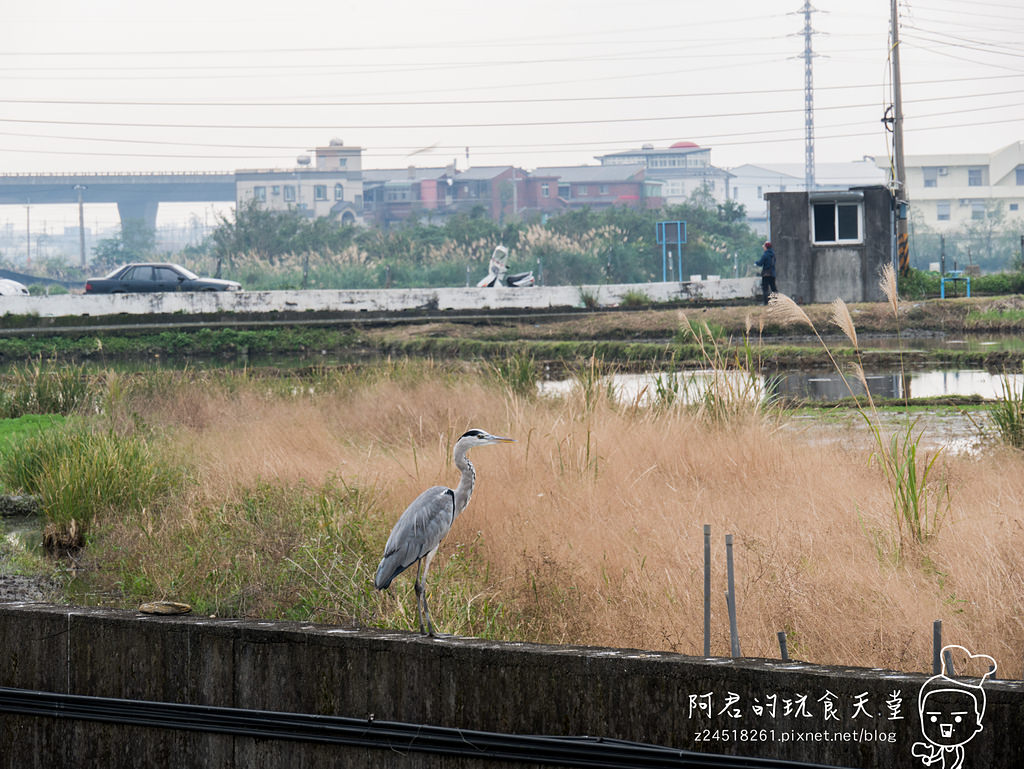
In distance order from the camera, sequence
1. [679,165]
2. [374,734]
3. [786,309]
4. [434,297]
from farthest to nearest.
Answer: [679,165] < [434,297] < [786,309] < [374,734]

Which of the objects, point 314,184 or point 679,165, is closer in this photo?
point 314,184

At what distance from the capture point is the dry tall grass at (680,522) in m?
5.32

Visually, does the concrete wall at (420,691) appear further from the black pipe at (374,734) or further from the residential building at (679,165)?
the residential building at (679,165)

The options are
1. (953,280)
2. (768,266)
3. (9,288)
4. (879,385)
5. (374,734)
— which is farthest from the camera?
(9,288)

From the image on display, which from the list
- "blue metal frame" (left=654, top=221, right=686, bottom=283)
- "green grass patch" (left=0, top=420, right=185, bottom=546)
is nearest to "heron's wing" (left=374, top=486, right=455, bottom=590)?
"green grass patch" (left=0, top=420, right=185, bottom=546)

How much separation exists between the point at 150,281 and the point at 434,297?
8.11 meters

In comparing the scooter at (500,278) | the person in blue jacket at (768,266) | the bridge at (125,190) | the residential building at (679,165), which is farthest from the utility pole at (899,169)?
the bridge at (125,190)

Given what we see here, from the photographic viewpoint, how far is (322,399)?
12922 mm

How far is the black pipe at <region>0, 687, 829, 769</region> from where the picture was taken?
12.1ft

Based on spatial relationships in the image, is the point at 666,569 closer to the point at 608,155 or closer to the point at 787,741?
the point at 787,741

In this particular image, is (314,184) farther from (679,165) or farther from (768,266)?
(768,266)

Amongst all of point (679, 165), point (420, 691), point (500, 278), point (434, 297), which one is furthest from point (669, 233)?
point (679, 165)

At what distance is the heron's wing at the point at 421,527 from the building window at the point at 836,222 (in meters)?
26.8

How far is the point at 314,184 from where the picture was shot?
101000 millimetres
